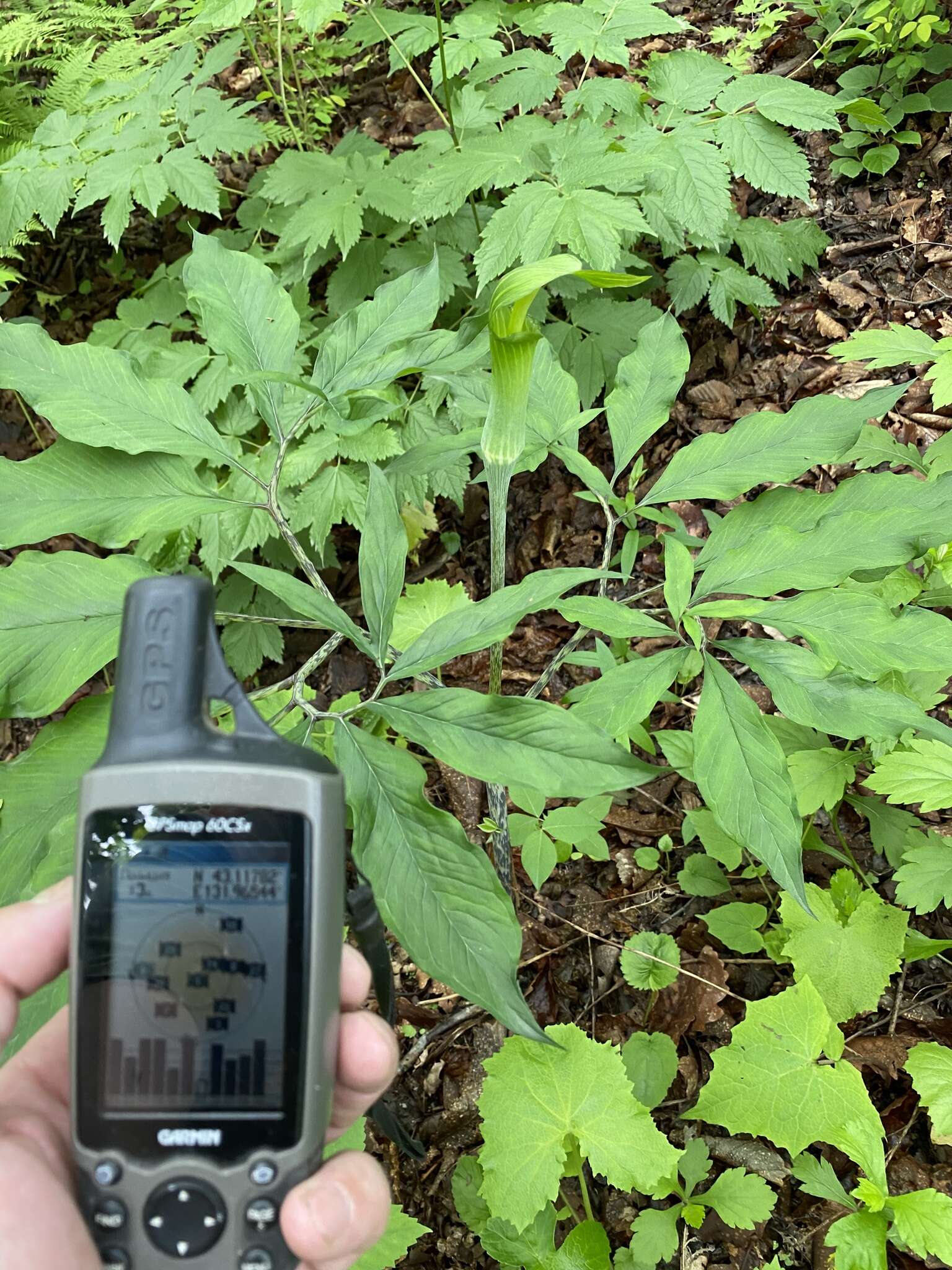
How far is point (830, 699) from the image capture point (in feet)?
3.45

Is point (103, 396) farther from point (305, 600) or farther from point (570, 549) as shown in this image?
point (570, 549)

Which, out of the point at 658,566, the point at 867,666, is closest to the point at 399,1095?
the point at 867,666

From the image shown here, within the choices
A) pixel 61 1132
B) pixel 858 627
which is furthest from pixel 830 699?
pixel 61 1132

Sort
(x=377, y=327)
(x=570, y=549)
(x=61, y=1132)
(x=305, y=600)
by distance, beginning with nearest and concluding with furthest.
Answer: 1. (x=61, y=1132)
2. (x=305, y=600)
3. (x=377, y=327)
4. (x=570, y=549)

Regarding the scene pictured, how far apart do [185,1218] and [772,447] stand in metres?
1.17

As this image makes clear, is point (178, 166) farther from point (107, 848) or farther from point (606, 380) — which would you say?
point (107, 848)

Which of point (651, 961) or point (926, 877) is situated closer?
point (926, 877)

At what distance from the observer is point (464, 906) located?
0.89 metres

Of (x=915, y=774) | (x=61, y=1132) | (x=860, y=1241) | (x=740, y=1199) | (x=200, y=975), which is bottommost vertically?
(x=740, y=1199)

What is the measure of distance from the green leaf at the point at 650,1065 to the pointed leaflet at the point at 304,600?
92cm

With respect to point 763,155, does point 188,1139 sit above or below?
below

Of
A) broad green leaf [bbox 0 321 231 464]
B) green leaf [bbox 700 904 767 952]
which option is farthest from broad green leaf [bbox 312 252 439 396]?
green leaf [bbox 700 904 767 952]

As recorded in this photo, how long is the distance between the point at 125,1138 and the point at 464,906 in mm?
388

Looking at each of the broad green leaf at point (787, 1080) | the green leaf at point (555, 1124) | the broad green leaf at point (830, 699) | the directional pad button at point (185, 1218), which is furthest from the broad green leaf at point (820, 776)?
the directional pad button at point (185, 1218)
